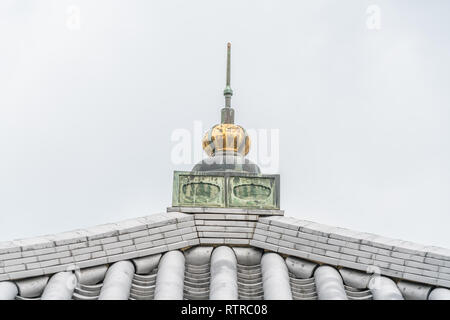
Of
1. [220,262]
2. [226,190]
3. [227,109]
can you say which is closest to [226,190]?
[226,190]

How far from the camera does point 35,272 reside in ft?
52.6

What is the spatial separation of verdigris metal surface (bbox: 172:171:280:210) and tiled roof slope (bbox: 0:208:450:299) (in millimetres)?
349

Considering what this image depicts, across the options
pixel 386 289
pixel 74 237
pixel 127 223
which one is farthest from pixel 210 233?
pixel 386 289

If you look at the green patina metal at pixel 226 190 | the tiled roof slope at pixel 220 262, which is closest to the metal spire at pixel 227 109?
the green patina metal at pixel 226 190

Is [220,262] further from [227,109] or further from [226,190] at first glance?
[227,109]

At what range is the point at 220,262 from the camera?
1650cm

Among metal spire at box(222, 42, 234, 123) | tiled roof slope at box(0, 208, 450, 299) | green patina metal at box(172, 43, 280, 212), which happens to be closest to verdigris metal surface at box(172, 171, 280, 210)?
green patina metal at box(172, 43, 280, 212)

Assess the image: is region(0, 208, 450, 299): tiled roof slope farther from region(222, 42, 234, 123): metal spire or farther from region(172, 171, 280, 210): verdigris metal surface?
region(222, 42, 234, 123): metal spire

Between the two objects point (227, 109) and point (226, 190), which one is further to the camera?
point (227, 109)

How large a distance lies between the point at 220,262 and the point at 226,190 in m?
2.58

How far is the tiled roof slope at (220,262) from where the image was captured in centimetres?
1544

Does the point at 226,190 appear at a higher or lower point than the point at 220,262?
higher

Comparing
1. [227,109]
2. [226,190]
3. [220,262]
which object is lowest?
[220,262]
